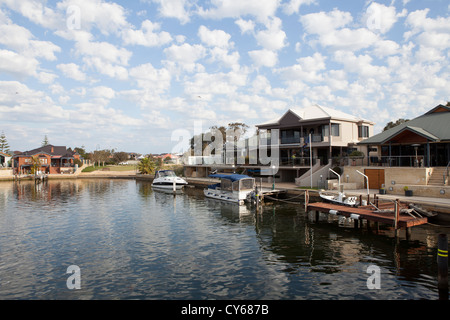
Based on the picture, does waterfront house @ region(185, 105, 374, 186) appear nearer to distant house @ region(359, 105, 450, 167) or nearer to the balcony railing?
the balcony railing

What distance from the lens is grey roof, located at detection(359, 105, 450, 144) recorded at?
101 feet

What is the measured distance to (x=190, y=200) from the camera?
39938 mm

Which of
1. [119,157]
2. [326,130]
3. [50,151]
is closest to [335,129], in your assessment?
[326,130]

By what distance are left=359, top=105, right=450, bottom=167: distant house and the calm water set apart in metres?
13.3

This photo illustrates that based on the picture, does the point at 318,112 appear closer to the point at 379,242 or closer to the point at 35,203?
the point at 379,242

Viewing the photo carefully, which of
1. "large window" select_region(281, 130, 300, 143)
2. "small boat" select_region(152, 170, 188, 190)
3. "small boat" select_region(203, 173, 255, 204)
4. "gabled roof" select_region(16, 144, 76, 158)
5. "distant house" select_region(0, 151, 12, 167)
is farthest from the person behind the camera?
"distant house" select_region(0, 151, 12, 167)

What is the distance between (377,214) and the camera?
→ 20922 millimetres

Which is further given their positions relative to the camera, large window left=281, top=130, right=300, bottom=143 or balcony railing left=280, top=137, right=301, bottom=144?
large window left=281, top=130, right=300, bottom=143

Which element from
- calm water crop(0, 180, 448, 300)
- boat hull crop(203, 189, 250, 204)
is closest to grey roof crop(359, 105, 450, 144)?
calm water crop(0, 180, 448, 300)

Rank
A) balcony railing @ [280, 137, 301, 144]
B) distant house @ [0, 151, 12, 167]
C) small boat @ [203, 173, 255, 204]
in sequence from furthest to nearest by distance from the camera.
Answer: distant house @ [0, 151, 12, 167], balcony railing @ [280, 137, 301, 144], small boat @ [203, 173, 255, 204]

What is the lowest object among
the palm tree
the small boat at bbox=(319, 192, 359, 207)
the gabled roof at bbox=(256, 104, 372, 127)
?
the small boat at bbox=(319, 192, 359, 207)

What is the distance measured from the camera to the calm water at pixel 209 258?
40.5ft

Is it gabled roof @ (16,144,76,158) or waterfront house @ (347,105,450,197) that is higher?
gabled roof @ (16,144,76,158)

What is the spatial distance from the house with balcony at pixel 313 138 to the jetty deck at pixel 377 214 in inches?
607
